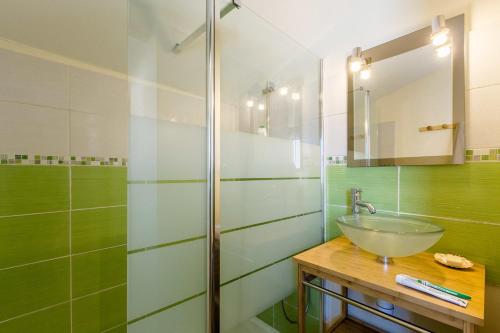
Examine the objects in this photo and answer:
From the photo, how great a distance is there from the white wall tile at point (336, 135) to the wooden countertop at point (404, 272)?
618mm

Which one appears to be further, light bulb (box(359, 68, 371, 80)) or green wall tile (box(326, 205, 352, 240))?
green wall tile (box(326, 205, 352, 240))

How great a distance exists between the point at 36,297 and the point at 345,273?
3.75 ft

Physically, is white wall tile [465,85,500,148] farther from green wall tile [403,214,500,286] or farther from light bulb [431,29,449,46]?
green wall tile [403,214,500,286]

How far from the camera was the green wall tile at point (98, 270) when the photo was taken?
0.86 m

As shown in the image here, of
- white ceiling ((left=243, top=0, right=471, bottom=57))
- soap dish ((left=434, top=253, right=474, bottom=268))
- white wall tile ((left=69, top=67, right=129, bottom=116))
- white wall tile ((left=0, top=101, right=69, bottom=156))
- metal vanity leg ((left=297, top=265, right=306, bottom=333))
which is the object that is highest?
white ceiling ((left=243, top=0, right=471, bottom=57))

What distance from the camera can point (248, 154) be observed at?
1148 mm

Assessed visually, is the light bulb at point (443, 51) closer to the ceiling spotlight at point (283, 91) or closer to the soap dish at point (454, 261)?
the ceiling spotlight at point (283, 91)

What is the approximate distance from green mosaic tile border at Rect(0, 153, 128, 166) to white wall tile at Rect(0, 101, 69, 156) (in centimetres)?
1

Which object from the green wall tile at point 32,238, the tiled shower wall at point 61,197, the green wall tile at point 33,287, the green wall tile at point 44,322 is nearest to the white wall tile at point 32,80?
the tiled shower wall at point 61,197

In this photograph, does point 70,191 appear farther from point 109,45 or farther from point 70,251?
point 109,45

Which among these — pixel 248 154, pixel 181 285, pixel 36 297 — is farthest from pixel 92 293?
pixel 248 154

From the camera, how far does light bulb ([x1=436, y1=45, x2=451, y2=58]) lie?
1045 mm

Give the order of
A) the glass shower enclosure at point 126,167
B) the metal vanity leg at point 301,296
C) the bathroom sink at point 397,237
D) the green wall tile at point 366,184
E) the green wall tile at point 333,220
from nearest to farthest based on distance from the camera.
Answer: the glass shower enclosure at point 126,167 < the bathroom sink at point 397,237 < the metal vanity leg at point 301,296 < the green wall tile at point 366,184 < the green wall tile at point 333,220

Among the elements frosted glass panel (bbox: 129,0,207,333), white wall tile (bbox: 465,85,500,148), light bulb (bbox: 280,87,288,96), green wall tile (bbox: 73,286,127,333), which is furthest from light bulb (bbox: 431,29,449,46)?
green wall tile (bbox: 73,286,127,333)
